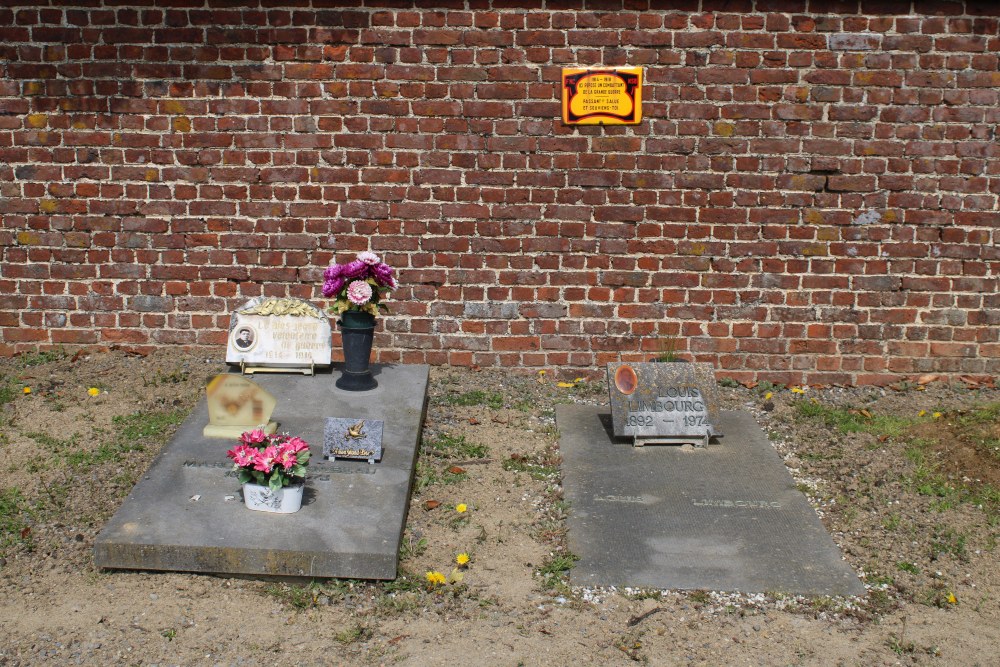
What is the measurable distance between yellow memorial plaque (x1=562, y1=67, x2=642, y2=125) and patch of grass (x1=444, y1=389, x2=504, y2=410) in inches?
77.7

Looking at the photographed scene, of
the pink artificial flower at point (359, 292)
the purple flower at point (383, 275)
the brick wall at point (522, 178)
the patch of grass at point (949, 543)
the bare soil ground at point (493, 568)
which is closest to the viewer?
the bare soil ground at point (493, 568)

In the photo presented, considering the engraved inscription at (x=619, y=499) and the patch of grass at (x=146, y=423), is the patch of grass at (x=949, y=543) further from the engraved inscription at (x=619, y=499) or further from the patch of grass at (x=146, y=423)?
the patch of grass at (x=146, y=423)

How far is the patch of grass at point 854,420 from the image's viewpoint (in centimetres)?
623

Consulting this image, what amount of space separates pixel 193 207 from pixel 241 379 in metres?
1.98

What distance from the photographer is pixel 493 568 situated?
4.58 meters

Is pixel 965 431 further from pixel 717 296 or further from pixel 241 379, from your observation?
pixel 241 379

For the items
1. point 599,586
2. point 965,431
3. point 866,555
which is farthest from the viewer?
point 965,431

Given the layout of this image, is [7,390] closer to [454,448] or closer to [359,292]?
[359,292]

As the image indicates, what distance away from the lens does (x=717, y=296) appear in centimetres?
685

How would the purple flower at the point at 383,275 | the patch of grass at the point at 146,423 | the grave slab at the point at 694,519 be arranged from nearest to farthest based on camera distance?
the grave slab at the point at 694,519, the patch of grass at the point at 146,423, the purple flower at the point at 383,275

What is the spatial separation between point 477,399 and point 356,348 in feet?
3.15

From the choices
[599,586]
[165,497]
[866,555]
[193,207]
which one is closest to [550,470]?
[599,586]

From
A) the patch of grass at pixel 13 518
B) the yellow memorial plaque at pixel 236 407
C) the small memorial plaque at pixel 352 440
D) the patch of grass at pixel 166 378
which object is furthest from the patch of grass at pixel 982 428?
the patch of grass at pixel 13 518

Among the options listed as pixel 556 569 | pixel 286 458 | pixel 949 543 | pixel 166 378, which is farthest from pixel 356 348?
pixel 949 543
